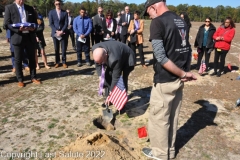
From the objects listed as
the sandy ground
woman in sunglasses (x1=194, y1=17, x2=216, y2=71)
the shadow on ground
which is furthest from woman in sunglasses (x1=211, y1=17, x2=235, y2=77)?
the shadow on ground

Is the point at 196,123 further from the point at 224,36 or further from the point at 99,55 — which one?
the point at 224,36

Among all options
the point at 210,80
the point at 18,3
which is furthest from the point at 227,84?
the point at 18,3

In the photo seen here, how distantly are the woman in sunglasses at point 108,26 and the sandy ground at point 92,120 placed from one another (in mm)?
2442

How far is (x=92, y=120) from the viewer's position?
14.7 feet

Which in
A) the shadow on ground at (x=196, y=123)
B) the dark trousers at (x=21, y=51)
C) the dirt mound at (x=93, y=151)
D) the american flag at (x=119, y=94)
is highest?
the dark trousers at (x=21, y=51)

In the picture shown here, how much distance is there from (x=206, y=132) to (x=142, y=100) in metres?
1.75

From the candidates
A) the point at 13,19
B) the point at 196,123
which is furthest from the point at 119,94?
the point at 13,19

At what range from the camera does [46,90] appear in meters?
5.94

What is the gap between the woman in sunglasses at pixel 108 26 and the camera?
9.01 meters

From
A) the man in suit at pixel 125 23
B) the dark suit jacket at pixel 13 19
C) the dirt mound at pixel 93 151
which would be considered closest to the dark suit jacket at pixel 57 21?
the dark suit jacket at pixel 13 19

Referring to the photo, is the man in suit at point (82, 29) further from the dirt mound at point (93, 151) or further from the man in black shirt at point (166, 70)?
the man in black shirt at point (166, 70)

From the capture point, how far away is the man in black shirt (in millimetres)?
2631

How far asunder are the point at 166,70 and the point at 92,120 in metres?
2.18

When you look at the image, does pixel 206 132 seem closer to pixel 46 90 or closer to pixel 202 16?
pixel 46 90
